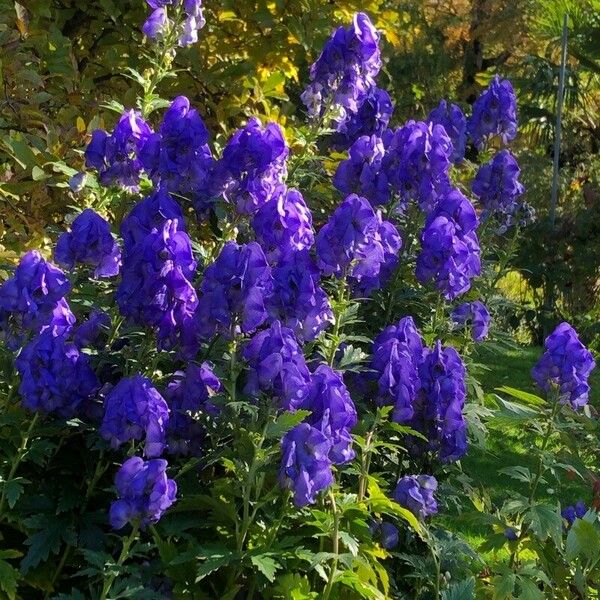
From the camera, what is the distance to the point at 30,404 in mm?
2541

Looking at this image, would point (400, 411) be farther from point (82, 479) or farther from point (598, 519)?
point (82, 479)

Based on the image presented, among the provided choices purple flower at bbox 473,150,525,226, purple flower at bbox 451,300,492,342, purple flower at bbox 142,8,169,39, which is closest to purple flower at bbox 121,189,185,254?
purple flower at bbox 142,8,169,39

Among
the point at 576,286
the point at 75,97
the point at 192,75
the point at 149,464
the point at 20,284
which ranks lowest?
the point at 149,464

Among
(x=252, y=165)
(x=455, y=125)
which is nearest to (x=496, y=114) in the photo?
(x=455, y=125)

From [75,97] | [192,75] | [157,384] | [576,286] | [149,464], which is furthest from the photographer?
[576,286]

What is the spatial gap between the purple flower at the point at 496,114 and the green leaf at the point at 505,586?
1966mm

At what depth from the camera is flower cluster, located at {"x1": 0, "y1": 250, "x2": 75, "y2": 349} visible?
2.57 m

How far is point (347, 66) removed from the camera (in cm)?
323

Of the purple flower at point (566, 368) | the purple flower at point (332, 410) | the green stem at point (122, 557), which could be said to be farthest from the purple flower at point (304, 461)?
the purple flower at point (566, 368)

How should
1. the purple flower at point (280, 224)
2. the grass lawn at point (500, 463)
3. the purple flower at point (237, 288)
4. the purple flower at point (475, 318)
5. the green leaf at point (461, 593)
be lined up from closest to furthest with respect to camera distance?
the green leaf at point (461, 593)
the purple flower at point (237, 288)
the purple flower at point (280, 224)
the purple flower at point (475, 318)
the grass lawn at point (500, 463)

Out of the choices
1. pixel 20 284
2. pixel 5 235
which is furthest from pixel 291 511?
pixel 5 235

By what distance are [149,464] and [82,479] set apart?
2.30 feet

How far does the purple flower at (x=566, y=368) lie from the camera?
2.96m

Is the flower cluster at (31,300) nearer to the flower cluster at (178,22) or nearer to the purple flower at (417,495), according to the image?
the flower cluster at (178,22)
